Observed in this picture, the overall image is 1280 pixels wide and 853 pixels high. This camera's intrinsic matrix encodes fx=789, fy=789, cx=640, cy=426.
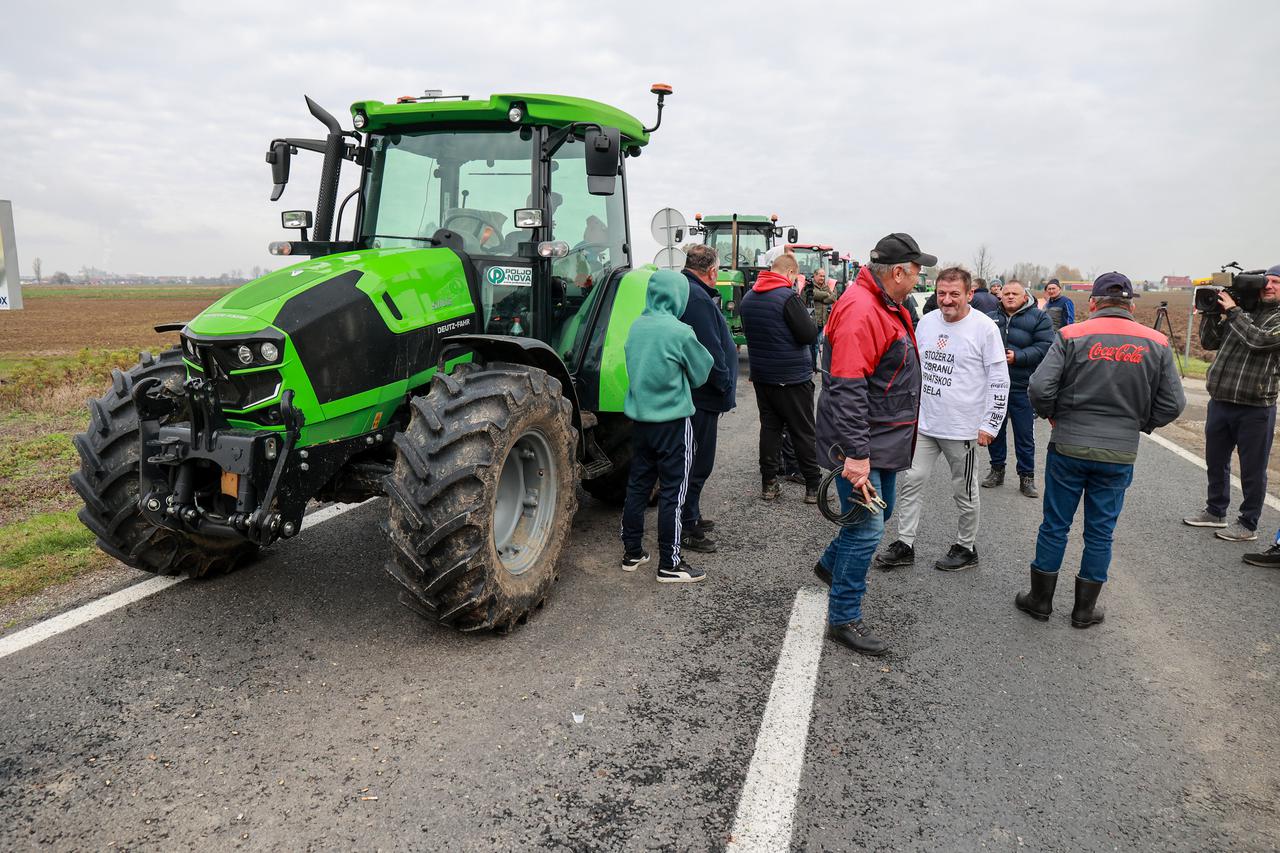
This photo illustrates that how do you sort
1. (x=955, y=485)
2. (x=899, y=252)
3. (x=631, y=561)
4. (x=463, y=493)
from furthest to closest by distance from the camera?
(x=955, y=485)
(x=631, y=561)
(x=899, y=252)
(x=463, y=493)

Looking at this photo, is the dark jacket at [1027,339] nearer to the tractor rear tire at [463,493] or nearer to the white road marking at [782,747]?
the white road marking at [782,747]

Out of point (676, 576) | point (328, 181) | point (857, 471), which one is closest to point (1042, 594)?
point (857, 471)

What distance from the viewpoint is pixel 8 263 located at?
437 inches

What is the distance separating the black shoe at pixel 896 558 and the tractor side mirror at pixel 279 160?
14.9 ft

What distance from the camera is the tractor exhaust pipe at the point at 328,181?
4.93m

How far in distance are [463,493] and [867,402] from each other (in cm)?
196

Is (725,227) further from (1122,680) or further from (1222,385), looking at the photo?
(1122,680)

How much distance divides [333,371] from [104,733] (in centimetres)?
175

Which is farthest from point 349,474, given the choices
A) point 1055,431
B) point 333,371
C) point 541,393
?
point 1055,431

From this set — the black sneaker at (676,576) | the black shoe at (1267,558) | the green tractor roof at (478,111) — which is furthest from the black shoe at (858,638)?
the green tractor roof at (478,111)

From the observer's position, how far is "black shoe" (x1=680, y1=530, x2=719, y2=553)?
5445 mm

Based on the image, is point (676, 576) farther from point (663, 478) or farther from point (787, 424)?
point (787, 424)

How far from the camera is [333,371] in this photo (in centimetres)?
377

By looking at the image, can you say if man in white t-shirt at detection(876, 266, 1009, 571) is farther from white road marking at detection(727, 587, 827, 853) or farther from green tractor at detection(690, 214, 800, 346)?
green tractor at detection(690, 214, 800, 346)
